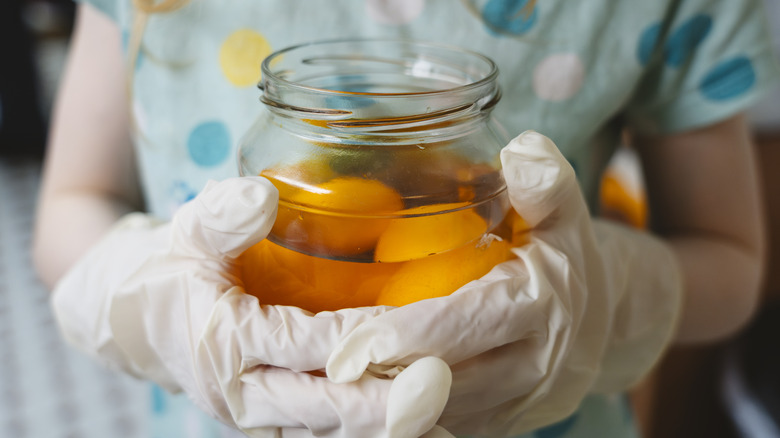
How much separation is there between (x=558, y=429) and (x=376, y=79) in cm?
37

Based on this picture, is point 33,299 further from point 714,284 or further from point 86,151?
point 714,284

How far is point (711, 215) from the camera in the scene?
→ 0.65 m

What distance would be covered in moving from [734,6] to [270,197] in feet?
1.51

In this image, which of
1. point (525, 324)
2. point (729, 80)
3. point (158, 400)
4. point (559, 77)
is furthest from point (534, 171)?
point (158, 400)

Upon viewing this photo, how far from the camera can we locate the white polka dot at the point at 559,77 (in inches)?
21.4

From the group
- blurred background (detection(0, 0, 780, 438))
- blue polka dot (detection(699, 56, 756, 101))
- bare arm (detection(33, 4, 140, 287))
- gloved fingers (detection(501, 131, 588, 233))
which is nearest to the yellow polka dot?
bare arm (detection(33, 4, 140, 287))

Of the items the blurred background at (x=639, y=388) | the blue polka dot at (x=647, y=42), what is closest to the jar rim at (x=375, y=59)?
the blue polka dot at (x=647, y=42)

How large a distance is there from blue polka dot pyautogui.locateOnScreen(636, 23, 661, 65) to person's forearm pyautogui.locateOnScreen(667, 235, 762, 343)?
200mm

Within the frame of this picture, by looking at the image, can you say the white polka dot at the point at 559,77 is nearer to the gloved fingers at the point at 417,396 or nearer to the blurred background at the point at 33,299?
the gloved fingers at the point at 417,396

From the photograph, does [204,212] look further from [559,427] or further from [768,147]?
[768,147]

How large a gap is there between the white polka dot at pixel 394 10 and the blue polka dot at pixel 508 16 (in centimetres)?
6

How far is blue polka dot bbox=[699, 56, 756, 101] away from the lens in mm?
563

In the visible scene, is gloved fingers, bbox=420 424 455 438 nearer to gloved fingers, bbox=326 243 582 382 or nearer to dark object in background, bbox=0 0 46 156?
gloved fingers, bbox=326 243 582 382

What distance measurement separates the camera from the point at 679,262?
2.00 feet
